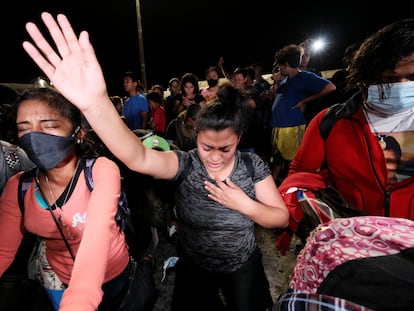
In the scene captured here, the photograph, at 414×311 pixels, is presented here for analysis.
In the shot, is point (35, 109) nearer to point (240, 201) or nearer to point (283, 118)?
point (240, 201)

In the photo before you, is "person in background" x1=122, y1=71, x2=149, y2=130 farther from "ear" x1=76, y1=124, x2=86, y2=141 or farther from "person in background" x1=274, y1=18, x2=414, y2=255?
"person in background" x1=274, y1=18, x2=414, y2=255

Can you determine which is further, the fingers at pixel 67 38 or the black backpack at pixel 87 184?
the black backpack at pixel 87 184

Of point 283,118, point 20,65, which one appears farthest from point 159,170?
point 20,65

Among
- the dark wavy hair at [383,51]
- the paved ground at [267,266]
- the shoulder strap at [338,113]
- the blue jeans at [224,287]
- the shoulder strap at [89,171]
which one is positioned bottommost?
the paved ground at [267,266]

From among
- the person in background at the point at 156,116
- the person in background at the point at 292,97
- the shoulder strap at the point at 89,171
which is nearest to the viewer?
the shoulder strap at the point at 89,171

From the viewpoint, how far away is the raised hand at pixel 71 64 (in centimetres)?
110

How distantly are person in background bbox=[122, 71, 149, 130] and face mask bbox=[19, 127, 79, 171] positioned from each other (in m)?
3.63

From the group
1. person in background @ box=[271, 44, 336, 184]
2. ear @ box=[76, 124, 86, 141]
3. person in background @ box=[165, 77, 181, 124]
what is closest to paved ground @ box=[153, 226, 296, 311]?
person in background @ box=[271, 44, 336, 184]

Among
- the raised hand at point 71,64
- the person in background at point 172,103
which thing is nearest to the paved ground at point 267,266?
the raised hand at point 71,64

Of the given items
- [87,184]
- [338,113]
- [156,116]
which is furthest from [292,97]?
[87,184]

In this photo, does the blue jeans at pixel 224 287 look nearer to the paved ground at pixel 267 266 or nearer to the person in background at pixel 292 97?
the paved ground at pixel 267 266

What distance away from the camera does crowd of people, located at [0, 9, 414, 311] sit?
1.14m

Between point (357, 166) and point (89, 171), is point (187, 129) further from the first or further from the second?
point (357, 166)

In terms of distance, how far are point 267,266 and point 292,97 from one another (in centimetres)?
247
